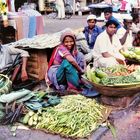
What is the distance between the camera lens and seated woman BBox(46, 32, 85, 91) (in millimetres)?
6395

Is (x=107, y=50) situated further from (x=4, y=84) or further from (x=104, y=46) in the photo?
(x=4, y=84)

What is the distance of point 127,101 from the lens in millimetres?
5945

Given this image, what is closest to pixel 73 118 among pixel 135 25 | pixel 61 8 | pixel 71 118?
pixel 71 118

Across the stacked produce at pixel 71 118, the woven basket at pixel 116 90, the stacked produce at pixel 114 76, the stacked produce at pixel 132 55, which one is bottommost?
the stacked produce at pixel 71 118

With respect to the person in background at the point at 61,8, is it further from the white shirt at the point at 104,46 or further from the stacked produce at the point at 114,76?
the stacked produce at the point at 114,76

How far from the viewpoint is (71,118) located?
207 inches

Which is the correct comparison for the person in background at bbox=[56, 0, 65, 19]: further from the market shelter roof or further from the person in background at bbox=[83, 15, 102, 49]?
the market shelter roof

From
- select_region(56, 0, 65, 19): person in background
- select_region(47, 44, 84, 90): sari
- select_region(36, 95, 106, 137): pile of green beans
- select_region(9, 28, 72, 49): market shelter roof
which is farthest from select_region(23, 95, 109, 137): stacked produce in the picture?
select_region(56, 0, 65, 19): person in background

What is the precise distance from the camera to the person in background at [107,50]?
6969 mm

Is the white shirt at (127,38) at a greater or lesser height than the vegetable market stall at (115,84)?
greater

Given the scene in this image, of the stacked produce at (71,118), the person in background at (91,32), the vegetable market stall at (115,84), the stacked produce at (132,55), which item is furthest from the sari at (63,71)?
the person in background at (91,32)

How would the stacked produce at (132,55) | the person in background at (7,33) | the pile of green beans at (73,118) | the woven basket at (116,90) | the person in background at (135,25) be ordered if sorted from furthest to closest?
the person in background at (135,25)
the person in background at (7,33)
the stacked produce at (132,55)
the woven basket at (116,90)
the pile of green beans at (73,118)

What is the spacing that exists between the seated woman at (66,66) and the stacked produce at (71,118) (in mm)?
794

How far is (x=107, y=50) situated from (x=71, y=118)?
216 centimetres
